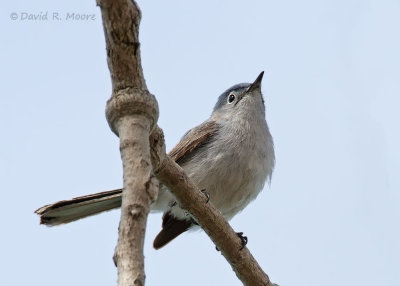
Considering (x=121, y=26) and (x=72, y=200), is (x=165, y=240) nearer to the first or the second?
(x=72, y=200)

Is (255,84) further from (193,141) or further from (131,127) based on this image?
(131,127)

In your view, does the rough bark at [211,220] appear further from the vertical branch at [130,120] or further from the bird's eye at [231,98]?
the bird's eye at [231,98]

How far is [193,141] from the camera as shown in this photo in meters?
6.54

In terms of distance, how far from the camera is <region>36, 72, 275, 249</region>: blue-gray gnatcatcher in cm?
621

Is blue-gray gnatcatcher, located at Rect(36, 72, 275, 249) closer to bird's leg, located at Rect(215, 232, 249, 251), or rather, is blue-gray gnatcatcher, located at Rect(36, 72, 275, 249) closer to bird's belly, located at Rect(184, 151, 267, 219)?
bird's belly, located at Rect(184, 151, 267, 219)

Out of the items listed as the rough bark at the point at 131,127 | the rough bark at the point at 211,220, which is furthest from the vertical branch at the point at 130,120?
the rough bark at the point at 211,220

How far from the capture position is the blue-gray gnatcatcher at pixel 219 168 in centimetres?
621

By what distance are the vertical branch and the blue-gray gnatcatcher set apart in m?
Result: 2.92

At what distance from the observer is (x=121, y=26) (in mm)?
2934

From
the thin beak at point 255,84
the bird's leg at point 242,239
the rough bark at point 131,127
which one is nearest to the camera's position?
the rough bark at point 131,127

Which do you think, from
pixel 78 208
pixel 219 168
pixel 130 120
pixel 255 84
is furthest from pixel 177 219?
pixel 130 120

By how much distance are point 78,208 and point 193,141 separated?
1.37 meters

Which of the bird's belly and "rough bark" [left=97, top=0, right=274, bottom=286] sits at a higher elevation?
the bird's belly

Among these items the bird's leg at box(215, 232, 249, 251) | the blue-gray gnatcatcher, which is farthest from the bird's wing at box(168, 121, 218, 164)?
the bird's leg at box(215, 232, 249, 251)
